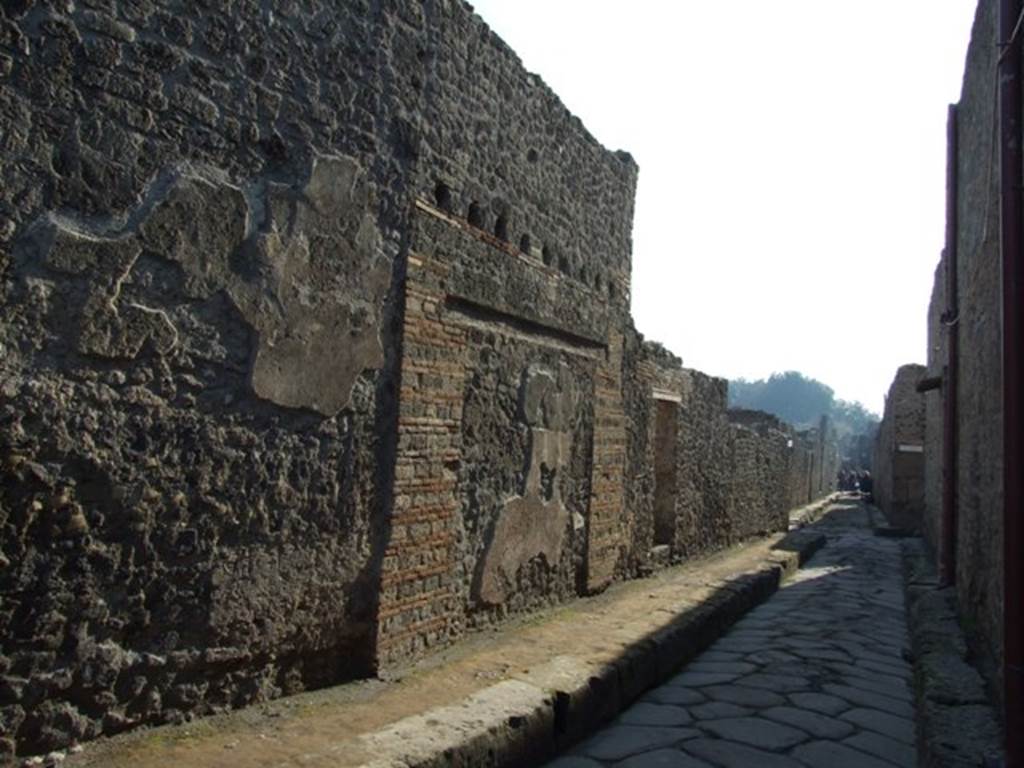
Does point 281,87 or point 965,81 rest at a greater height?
point 965,81

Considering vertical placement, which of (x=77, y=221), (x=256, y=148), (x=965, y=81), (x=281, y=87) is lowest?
(x=77, y=221)

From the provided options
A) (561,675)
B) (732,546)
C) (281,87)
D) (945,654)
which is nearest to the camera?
(281,87)

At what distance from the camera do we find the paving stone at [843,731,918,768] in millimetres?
3357

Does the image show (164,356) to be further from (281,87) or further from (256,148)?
(281,87)

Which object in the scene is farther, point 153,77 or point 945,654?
point 945,654

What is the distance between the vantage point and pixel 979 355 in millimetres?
4723

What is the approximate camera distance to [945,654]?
14.0 feet

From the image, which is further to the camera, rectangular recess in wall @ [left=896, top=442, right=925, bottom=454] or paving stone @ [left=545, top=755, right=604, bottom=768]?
rectangular recess in wall @ [left=896, top=442, right=925, bottom=454]

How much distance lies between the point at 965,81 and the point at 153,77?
561 centimetres

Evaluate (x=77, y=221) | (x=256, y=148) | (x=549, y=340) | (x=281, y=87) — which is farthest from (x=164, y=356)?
(x=549, y=340)

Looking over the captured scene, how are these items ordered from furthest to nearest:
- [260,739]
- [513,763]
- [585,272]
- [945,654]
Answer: [585,272] → [945,654] → [513,763] → [260,739]

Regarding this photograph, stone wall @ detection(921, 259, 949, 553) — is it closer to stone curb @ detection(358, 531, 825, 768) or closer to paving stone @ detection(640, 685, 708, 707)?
stone curb @ detection(358, 531, 825, 768)

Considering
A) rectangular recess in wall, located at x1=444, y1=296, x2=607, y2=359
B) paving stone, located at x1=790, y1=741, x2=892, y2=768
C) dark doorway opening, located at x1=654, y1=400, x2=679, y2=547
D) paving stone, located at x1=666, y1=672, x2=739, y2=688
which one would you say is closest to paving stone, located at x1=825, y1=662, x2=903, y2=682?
paving stone, located at x1=666, y1=672, x2=739, y2=688

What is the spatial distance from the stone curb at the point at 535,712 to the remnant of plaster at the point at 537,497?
836mm
